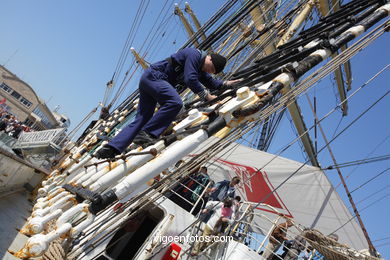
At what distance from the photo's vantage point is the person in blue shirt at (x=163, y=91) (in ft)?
7.02

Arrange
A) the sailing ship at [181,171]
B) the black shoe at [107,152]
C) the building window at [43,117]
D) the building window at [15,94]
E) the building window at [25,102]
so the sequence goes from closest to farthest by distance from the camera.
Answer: the sailing ship at [181,171] → the black shoe at [107,152] → the building window at [15,94] → the building window at [25,102] → the building window at [43,117]

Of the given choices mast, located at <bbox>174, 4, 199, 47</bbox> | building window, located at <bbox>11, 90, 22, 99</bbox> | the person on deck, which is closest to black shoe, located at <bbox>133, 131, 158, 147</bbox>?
the person on deck

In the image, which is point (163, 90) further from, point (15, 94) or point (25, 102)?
point (25, 102)

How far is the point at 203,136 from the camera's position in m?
1.78

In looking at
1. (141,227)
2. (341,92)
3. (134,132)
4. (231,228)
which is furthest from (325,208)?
(341,92)

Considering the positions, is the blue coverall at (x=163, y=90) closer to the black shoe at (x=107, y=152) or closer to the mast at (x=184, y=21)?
the black shoe at (x=107, y=152)

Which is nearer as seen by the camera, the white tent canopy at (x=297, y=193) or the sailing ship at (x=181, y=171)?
the sailing ship at (x=181, y=171)

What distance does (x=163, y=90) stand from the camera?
2.18 m

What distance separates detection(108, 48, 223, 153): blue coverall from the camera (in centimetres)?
215

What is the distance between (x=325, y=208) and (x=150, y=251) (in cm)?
493

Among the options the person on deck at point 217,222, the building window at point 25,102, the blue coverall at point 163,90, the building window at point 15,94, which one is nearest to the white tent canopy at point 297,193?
the person on deck at point 217,222

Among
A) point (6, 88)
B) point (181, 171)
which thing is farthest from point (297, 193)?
point (6, 88)

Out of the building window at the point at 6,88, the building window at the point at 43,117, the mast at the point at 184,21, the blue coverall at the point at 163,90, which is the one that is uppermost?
the mast at the point at 184,21

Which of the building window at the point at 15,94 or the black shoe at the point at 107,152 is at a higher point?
the black shoe at the point at 107,152
